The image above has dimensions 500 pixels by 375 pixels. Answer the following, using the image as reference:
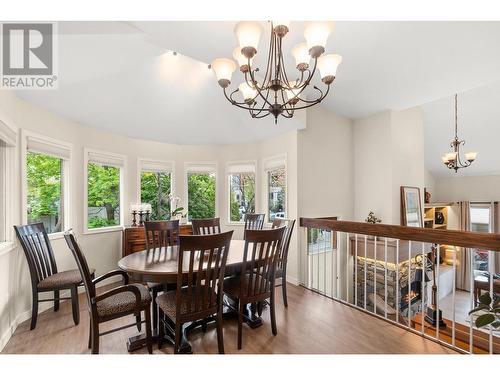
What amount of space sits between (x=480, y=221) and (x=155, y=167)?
8208mm

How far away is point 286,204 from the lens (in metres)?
4.13

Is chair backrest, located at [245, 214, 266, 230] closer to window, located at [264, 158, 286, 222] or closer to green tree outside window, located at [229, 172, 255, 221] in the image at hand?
window, located at [264, 158, 286, 222]

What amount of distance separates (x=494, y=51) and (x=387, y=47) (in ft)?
3.54

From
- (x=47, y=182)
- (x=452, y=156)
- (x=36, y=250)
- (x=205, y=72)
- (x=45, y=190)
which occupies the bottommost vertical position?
(x=36, y=250)

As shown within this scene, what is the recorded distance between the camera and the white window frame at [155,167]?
430 cm

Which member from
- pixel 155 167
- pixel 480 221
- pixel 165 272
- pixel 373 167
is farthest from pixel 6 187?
pixel 480 221

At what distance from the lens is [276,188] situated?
452 cm

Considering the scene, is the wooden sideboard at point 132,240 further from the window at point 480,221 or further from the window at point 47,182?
the window at point 480,221

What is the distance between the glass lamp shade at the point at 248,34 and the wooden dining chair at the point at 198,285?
1246mm

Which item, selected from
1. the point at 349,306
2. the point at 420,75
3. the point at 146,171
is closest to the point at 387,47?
the point at 420,75

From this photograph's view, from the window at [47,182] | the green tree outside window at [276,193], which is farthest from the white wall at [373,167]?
the window at [47,182]

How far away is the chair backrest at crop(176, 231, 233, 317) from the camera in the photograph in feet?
5.68

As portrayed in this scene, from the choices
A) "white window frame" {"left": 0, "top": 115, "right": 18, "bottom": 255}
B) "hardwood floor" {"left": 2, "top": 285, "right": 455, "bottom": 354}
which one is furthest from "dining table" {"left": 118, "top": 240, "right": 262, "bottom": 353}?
"white window frame" {"left": 0, "top": 115, "right": 18, "bottom": 255}

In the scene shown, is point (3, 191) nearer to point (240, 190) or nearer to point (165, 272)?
point (165, 272)
